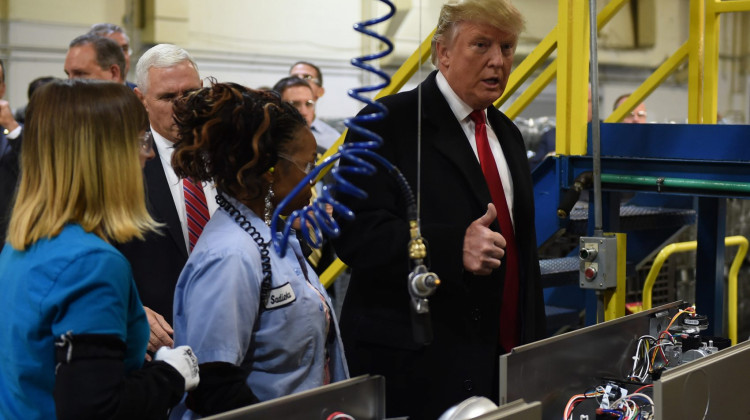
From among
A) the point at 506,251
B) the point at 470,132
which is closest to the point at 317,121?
the point at 470,132

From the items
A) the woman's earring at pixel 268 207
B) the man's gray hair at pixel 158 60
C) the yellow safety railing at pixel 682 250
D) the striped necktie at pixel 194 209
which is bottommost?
the yellow safety railing at pixel 682 250

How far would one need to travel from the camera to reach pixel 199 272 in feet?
5.57

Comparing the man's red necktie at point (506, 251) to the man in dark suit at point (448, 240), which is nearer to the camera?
the man in dark suit at point (448, 240)

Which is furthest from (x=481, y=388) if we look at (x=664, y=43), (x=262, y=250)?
(x=664, y=43)

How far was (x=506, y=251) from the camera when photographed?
7.79 feet

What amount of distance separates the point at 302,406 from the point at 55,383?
39cm

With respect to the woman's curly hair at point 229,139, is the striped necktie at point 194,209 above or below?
below

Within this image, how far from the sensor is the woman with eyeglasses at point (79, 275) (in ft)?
4.58

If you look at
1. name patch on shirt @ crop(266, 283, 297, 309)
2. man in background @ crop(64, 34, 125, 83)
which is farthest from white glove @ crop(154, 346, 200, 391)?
man in background @ crop(64, 34, 125, 83)

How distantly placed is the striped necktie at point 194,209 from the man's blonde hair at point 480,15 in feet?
2.57

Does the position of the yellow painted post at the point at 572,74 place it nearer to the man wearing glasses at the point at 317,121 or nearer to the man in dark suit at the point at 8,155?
the man in dark suit at the point at 8,155

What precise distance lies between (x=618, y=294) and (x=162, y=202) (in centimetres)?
143

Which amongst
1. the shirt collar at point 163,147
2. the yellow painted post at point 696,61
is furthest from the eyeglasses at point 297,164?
the yellow painted post at point 696,61

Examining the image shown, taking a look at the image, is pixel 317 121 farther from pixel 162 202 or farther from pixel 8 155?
pixel 162 202
